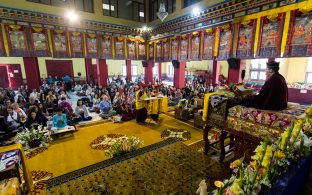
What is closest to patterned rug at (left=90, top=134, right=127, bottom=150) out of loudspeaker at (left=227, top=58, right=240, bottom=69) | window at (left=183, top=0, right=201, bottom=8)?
loudspeaker at (left=227, top=58, right=240, bottom=69)

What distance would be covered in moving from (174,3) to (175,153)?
10259 mm

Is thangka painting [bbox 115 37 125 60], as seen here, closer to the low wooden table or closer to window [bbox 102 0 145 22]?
window [bbox 102 0 145 22]

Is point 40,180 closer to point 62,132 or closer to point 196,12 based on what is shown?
point 62,132

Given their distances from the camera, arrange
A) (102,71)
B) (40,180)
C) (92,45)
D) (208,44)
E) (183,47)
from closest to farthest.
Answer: (40,180) < (208,44) < (183,47) < (92,45) < (102,71)

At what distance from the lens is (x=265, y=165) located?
4.96 ft

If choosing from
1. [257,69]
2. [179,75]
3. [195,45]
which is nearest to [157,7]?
[195,45]

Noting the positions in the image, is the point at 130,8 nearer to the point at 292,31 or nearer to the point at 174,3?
the point at 174,3

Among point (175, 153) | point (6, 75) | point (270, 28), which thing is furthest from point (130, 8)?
point (6, 75)

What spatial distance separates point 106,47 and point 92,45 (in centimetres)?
95

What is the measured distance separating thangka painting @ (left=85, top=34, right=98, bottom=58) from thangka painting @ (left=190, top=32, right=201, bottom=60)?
6.41 meters

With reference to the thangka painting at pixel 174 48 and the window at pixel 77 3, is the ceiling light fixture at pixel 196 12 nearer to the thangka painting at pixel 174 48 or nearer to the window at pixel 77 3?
the thangka painting at pixel 174 48

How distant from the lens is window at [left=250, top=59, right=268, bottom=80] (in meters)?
16.0

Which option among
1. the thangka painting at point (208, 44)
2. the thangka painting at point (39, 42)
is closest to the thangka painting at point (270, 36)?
the thangka painting at point (208, 44)

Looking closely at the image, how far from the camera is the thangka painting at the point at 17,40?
8.23 metres
